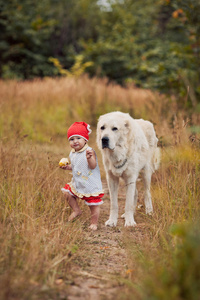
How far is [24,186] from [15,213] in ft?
2.01

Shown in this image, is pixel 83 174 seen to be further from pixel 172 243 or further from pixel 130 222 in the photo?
pixel 172 243

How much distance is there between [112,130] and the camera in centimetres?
364

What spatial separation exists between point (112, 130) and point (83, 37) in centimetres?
1925

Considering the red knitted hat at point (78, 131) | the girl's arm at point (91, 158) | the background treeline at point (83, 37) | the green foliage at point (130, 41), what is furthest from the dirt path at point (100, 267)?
the background treeline at point (83, 37)

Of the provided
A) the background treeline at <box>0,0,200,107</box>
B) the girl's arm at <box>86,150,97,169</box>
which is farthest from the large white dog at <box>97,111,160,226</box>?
the background treeline at <box>0,0,200,107</box>

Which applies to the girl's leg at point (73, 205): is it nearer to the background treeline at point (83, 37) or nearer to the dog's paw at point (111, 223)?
the dog's paw at point (111, 223)

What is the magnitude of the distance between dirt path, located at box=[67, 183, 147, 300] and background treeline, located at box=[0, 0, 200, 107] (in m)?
14.4

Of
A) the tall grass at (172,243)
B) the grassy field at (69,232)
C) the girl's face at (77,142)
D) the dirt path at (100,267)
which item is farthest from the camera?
the girl's face at (77,142)

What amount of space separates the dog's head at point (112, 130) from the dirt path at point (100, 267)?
94 centimetres

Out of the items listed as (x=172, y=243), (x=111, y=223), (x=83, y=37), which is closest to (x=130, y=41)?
(x=83, y=37)

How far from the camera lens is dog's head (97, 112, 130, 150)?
3545 mm

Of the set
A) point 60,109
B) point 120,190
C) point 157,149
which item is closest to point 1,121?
point 60,109

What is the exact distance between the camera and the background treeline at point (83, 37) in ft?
61.2

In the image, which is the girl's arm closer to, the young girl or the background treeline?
the young girl
